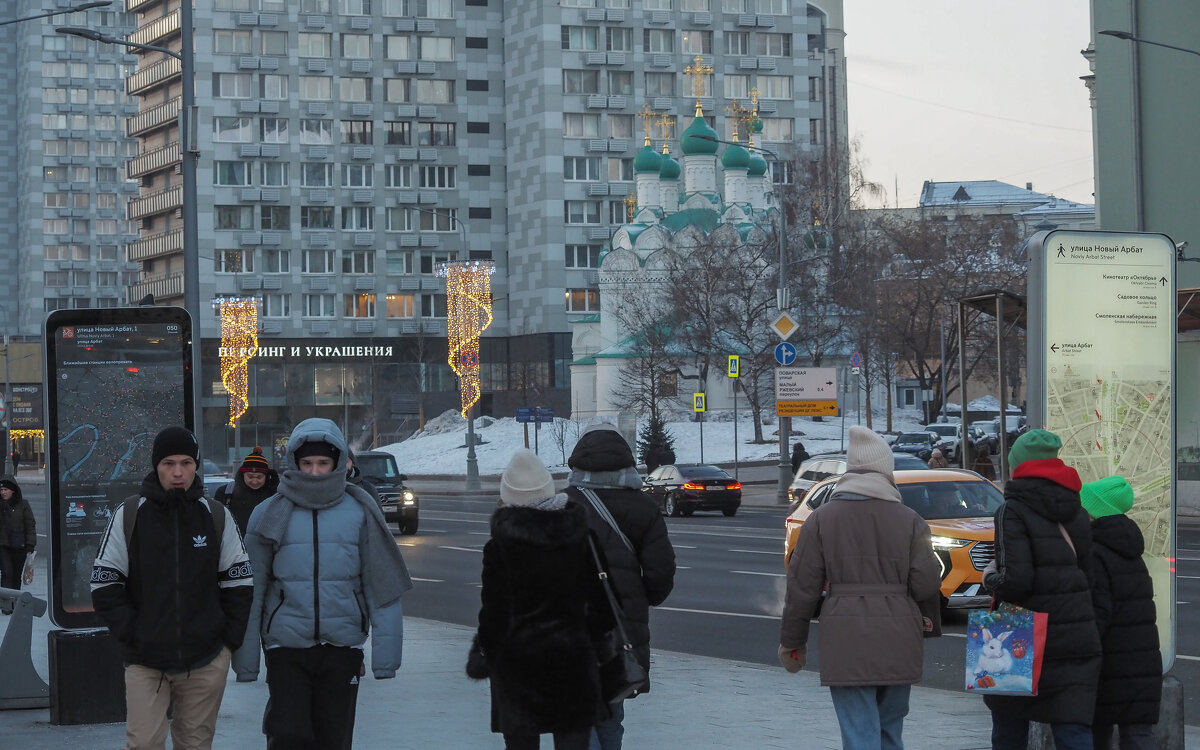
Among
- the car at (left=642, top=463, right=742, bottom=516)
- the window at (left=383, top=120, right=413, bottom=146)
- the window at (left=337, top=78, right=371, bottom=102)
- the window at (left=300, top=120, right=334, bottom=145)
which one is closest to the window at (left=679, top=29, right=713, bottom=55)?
the window at (left=383, top=120, right=413, bottom=146)

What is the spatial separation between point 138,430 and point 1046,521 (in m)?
6.32

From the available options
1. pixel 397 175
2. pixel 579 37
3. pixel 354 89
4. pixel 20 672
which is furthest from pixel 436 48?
pixel 20 672

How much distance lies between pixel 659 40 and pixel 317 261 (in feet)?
83.4

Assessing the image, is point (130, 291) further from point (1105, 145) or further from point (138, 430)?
point (138, 430)

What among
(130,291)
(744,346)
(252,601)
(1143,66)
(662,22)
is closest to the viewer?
(252,601)

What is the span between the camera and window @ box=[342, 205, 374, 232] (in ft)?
335

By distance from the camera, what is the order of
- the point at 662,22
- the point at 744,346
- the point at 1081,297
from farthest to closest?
the point at 662,22 < the point at 744,346 < the point at 1081,297

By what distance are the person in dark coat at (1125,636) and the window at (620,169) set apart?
96.7 meters

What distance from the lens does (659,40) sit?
341ft

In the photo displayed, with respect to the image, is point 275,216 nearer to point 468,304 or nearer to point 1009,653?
point 468,304

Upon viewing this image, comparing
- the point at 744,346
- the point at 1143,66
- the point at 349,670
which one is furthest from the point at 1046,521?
the point at 744,346

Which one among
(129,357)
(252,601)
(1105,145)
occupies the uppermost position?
(1105,145)

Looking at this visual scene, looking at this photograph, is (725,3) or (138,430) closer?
(138,430)

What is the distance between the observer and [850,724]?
6.88m
